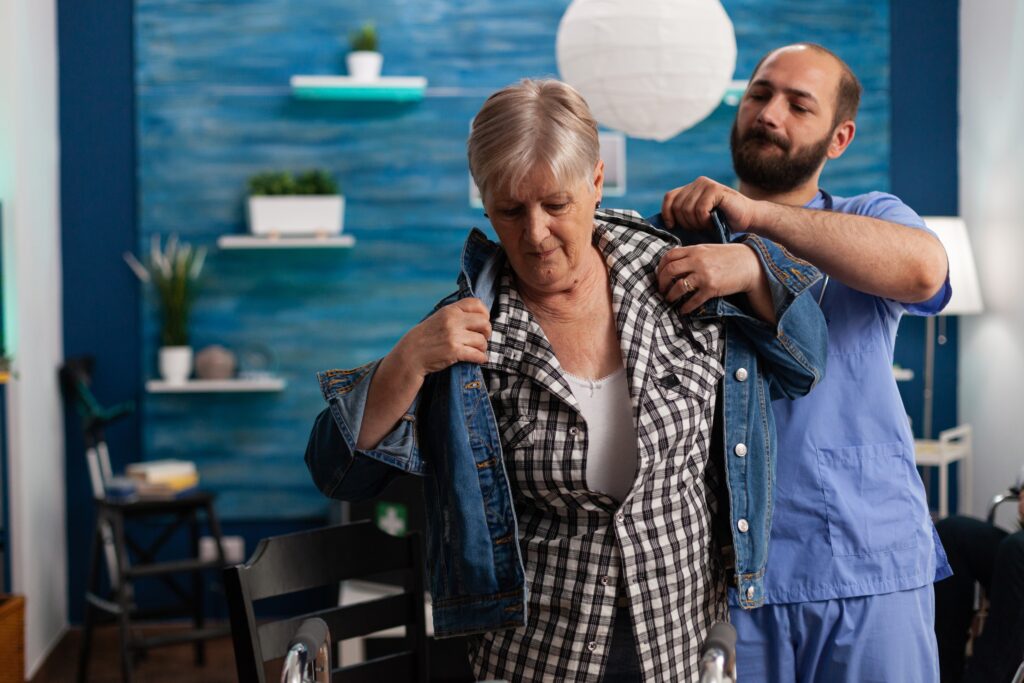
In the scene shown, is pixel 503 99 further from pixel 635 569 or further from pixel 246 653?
pixel 246 653

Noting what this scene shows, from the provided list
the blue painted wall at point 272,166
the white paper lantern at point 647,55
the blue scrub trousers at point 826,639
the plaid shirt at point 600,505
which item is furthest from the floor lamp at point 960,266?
the plaid shirt at point 600,505

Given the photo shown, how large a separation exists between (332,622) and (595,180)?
1.00 m

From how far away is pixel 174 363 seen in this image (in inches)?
178

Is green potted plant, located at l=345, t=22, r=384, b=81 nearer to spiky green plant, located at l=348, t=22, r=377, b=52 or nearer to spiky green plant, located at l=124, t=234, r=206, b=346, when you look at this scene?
spiky green plant, located at l=348, t=22, r=377, b=52

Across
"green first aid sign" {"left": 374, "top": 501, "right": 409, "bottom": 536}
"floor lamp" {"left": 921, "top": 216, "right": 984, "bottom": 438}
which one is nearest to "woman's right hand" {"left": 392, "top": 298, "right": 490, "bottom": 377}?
"green first aid sign" {"left": 374, "top": 501, "right": 409, "bottom": 536}

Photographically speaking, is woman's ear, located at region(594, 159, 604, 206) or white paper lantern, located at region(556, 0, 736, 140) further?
white paper lantern, located at region(556, 0, 736, 140)

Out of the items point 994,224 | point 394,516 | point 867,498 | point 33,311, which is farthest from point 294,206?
point 867,498

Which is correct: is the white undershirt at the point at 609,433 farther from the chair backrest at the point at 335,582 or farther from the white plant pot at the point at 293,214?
the white plant pot at the point at 293,214

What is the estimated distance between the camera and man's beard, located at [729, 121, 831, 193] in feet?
5.85

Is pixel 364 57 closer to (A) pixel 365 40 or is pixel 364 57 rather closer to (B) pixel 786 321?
(A) pixel 365 40

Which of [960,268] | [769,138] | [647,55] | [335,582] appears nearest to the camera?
[769,138]

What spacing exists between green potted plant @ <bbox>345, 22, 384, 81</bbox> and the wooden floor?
2.41 meters

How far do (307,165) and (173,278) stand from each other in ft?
2.45

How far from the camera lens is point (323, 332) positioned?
4715mm
